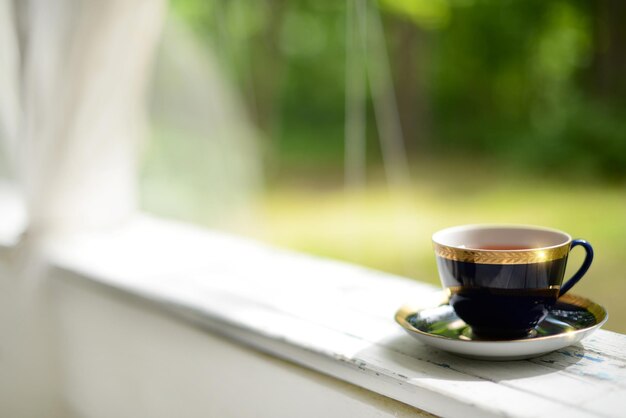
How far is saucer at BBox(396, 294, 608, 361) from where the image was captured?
0.64 meters

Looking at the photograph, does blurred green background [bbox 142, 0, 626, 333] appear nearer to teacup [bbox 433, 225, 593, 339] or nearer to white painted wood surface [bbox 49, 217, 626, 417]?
white painted wood surface [bbox 49, 217, 626, 417]

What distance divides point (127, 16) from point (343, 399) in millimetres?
712

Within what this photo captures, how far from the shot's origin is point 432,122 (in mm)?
5734

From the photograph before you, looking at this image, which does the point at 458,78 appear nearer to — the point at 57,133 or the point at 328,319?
the point at 57,133

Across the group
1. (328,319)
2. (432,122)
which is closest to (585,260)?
(328,319)

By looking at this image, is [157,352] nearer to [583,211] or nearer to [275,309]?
[275,309]

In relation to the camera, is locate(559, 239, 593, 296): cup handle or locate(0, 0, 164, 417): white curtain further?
locate(0, 0, 164, 417): white curtain

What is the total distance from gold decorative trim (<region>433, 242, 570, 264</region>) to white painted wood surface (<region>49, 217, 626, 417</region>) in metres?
0.11

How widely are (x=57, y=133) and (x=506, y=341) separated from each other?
0.82 m

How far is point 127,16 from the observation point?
1120 mm

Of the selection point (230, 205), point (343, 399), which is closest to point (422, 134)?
point (230, 205)

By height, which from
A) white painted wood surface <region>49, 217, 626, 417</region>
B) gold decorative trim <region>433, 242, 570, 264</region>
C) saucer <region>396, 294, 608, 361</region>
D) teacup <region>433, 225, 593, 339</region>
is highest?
gold decorative trim <region>433, 242, 570, 264</region>

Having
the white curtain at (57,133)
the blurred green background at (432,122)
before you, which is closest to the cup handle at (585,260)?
the white curtain at (57,133)

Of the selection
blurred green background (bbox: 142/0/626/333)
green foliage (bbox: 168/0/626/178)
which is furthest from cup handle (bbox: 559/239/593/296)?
green foliage (bbox: 168/0/626/178)
